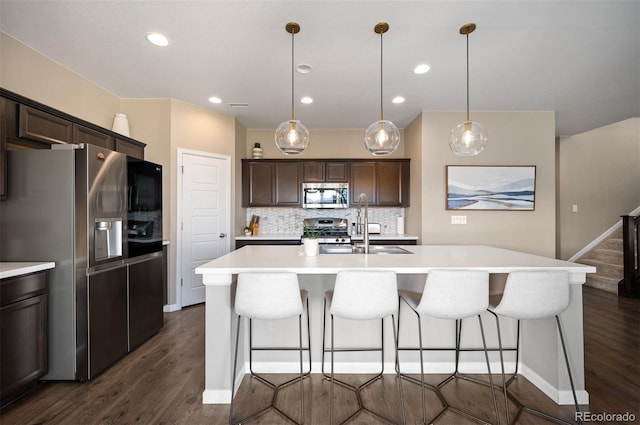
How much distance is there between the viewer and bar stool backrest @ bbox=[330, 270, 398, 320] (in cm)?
174

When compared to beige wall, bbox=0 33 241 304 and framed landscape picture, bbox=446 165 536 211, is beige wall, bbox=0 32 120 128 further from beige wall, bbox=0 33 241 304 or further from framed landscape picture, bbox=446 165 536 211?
framed landscape picture, bbox=446 165 536 211

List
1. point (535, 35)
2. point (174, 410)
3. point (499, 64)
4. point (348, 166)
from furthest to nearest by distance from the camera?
point (348, 166) < point (499, 64) < point (535, 35) < point (174, 410)

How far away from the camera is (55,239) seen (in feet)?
7.04

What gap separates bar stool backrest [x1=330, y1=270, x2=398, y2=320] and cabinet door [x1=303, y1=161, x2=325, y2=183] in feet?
10.7

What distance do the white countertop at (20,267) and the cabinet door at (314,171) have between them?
3400 millimetres

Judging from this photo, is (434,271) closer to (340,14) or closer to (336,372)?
(336,372)

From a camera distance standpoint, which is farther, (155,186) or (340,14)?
(155,186)

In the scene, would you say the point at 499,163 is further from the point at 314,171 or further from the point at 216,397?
the point at 216,397

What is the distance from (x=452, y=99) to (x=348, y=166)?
178cm

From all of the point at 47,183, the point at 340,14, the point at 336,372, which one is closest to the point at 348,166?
the point at 340,14

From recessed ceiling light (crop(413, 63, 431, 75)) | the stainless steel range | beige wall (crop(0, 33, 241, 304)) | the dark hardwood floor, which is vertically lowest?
the dark hardwood floor

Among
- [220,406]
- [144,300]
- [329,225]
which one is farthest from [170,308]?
[329,225]

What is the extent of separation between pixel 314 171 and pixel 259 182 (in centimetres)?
92

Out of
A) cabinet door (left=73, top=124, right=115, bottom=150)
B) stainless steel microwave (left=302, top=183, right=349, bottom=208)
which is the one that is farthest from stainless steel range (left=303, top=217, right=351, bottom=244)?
cabinet door (left=73, top=124, right=115, bottom=150)
